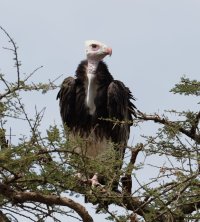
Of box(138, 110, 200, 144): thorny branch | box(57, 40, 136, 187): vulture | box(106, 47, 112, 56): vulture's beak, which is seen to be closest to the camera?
box(138, 110, 200, 144): thorny branch

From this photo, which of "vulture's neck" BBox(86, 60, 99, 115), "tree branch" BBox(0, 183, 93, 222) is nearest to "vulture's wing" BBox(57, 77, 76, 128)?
"vulture's neck" BBox(86, 60, 99, 115)

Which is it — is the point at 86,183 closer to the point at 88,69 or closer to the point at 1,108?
the point at 1,108

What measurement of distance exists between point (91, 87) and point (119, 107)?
1.36ft

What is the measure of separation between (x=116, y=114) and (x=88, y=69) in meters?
0.78

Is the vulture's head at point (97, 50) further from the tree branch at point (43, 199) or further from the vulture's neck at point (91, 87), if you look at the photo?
the tree branch at point (43, 199)

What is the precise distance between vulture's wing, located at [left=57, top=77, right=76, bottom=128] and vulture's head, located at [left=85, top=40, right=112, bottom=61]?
2.25ft

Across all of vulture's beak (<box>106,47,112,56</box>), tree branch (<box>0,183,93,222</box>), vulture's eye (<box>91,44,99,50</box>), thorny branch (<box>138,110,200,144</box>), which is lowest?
tree branch (<box>0,183,93,222</box>)

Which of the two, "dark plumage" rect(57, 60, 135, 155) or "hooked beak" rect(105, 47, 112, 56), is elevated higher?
"hooked beak" rect(105, 47, 112, 56)

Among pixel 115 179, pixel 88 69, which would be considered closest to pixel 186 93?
pixel 115 179

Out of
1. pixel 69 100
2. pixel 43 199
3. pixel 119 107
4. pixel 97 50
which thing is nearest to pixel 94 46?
pixel 97 50

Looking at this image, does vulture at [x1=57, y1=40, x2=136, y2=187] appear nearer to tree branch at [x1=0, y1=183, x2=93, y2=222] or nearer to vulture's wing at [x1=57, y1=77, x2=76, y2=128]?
vulture's wing at [x1=57, y1=77, x2=76, y2=128]

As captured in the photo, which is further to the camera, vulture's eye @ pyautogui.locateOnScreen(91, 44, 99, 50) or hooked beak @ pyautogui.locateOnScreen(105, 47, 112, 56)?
vulture's eye @ pyautogui.locateOnScreen(91, 44, 99, 50)

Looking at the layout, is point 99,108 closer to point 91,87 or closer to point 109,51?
point 91,87

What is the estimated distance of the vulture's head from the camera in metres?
9.61
